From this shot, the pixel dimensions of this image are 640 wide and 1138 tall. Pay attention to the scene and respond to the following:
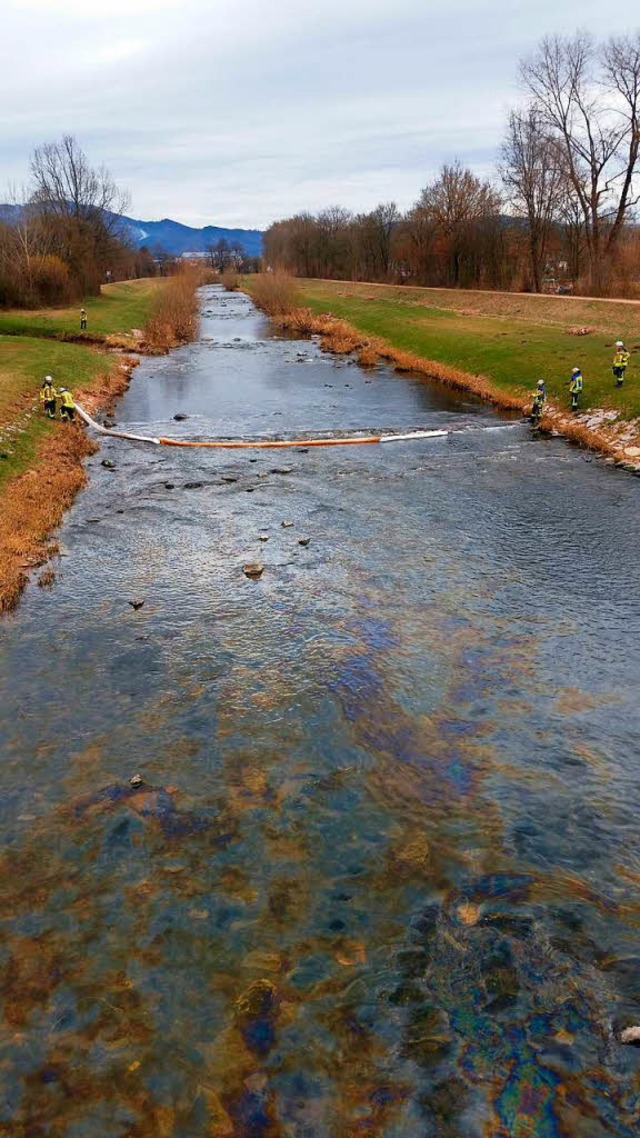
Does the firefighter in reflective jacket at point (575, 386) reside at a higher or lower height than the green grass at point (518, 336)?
lower

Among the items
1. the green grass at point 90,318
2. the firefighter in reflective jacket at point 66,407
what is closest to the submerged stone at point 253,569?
→ the firefighter in reflective jacket at point 66,407

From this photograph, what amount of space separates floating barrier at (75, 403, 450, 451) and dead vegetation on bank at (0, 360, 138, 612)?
1828 millimetres

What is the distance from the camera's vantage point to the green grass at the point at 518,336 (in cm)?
3553

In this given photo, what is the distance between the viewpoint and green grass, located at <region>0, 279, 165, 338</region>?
55.4 m

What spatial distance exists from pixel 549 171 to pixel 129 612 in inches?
2772

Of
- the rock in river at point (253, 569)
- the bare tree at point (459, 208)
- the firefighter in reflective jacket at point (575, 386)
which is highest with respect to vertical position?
the bare tree at point (459, 208)

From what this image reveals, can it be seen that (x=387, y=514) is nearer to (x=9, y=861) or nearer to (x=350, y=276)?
(x=9, y=861)

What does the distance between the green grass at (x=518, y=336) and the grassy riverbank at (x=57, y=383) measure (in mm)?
20057

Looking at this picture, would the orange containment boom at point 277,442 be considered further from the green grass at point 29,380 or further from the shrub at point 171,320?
the shrub at point 171,320

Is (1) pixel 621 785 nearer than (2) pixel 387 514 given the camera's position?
Yes

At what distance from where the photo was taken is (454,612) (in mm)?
16000

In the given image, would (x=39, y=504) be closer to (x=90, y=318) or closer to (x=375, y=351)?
(x=375, y=351)

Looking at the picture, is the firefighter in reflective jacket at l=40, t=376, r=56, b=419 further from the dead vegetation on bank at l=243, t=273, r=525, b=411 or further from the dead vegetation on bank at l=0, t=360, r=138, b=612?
the dead vegetation on bank at l=243, t=273, r=525, b=411

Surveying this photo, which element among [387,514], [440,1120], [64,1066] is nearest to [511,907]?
[440,1120]
